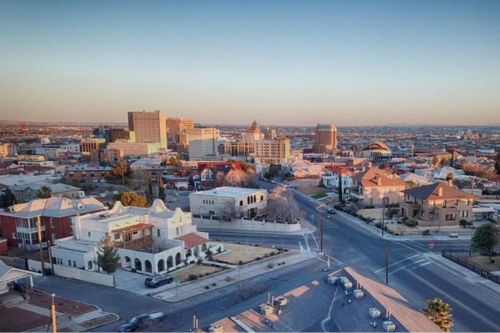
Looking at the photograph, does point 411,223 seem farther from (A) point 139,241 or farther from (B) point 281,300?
(B) point 281,300

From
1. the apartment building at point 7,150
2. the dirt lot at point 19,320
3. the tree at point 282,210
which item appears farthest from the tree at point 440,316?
the apartment building at point 7,150

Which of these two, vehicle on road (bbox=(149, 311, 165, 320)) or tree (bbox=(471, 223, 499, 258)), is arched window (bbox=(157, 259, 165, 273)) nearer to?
vehicle on road (bbox=(149, 311, 165, 320))

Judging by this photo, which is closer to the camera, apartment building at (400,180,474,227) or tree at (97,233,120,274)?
tree at (97,233,120,274)

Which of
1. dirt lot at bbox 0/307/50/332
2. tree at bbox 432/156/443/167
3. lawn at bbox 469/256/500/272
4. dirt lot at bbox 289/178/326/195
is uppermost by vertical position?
tree at bbox 432/156/443/167

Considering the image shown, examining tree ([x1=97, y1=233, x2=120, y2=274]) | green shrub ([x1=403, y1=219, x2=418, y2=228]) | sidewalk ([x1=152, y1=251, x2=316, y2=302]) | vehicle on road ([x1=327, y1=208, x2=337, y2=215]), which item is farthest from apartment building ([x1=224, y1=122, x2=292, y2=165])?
tree ([x1=97, y1=233, x2=120, y2=274])

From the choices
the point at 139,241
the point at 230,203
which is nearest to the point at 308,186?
the point at 230,203

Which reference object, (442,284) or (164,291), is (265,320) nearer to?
(164,291)

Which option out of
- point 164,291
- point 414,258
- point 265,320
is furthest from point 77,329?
point 414,258
